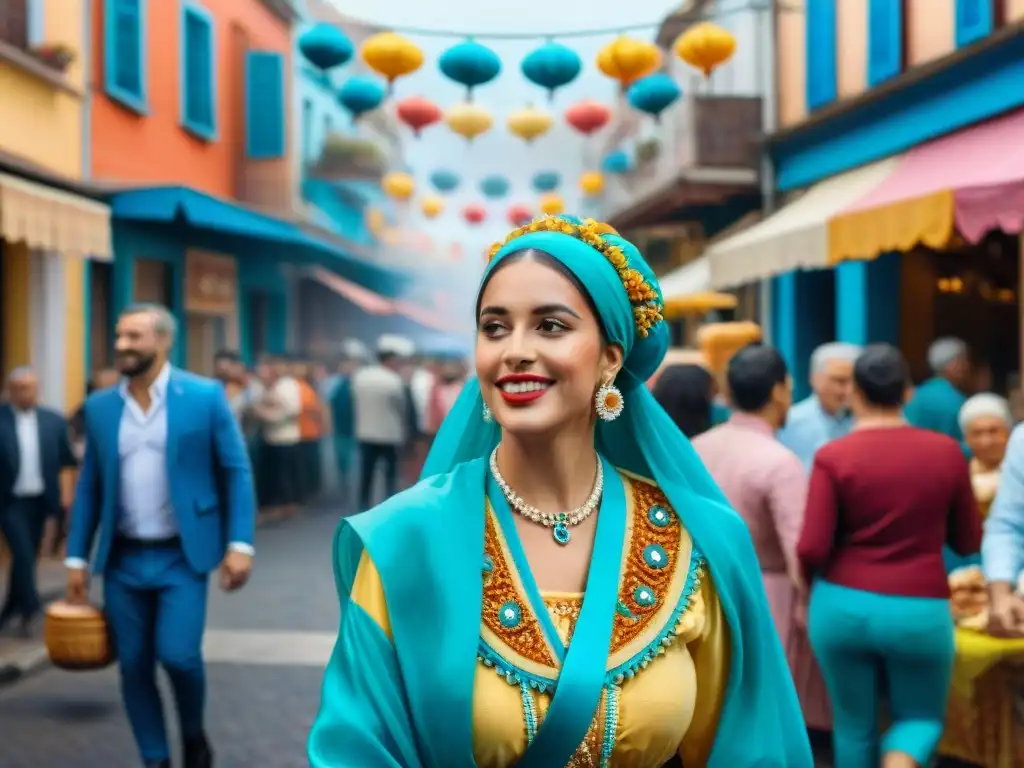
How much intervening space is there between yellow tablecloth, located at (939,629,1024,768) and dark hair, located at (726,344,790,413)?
127 centimetres

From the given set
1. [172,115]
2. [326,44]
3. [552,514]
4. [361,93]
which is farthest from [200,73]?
[552,514]

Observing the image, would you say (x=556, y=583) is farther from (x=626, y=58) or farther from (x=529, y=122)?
(x=529, y=122)

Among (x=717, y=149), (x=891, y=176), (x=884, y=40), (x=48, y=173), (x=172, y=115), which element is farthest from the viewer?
(x=172, y=115)

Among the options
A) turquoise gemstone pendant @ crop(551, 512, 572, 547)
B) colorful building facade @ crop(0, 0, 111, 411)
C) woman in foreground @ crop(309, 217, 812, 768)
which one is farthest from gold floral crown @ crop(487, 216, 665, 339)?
colorful building facade @ crop(0, 0, 111, 411)

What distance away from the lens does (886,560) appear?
4684 millimetres

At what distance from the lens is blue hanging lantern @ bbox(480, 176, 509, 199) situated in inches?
1097

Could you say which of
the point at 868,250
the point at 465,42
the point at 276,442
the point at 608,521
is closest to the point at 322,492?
the point at 276,442

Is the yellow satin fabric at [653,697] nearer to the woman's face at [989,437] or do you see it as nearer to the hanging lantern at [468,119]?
the woman's face at [989,437]

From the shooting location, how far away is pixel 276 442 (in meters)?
14.7

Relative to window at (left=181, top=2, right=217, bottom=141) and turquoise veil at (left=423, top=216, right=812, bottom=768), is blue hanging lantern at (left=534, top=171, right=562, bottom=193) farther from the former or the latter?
turquoise veil at (left=423, top=216, right=812, bottom=768)

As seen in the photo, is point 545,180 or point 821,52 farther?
point 545,180

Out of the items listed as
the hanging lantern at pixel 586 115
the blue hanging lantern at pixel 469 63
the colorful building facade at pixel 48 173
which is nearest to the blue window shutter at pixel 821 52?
the hanging lantern at pixel 586 115

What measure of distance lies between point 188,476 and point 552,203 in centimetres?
2300

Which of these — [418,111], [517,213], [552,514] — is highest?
[517,213]
